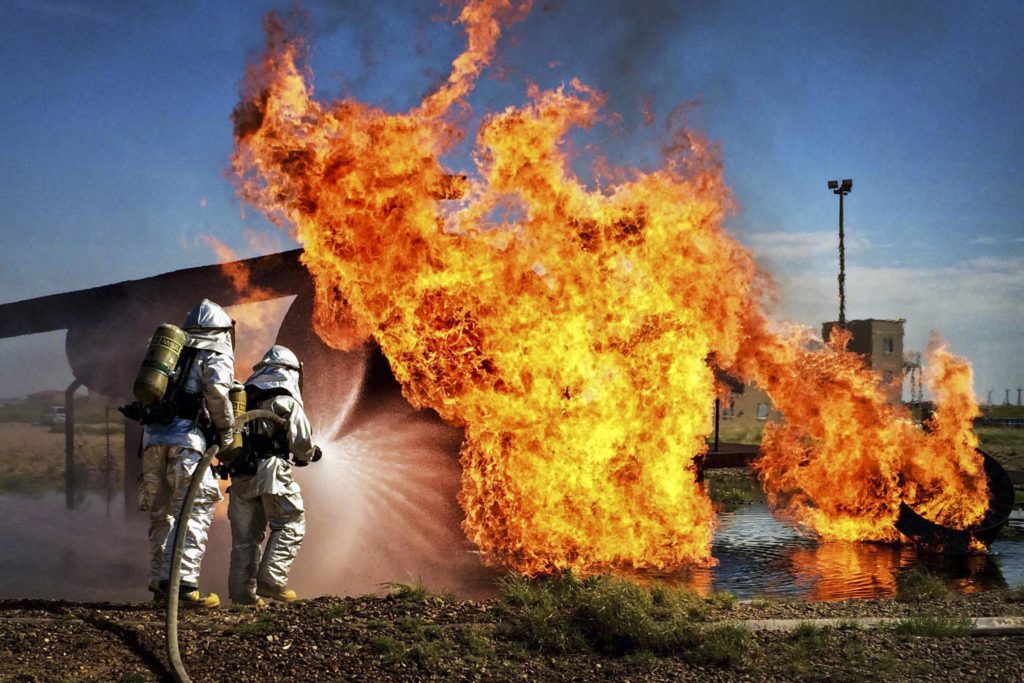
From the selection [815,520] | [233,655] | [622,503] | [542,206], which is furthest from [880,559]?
[233,655]

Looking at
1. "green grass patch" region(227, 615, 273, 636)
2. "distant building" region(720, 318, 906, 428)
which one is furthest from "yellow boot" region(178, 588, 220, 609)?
"distant building" region(720, 318, 906, 428)

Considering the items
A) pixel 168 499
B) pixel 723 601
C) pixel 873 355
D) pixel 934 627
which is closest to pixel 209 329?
pixel 168 499

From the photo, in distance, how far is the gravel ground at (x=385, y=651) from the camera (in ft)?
19.5

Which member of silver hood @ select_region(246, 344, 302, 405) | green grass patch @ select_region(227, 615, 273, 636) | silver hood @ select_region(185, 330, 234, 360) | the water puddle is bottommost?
the water puddle

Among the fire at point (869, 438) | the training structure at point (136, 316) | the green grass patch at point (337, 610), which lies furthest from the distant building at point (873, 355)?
the green grass patch at point (337, 610)

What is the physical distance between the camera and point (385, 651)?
6.21 meters

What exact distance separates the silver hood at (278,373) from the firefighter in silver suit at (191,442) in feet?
1.49

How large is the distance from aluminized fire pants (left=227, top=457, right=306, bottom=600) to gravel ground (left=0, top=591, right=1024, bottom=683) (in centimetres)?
69

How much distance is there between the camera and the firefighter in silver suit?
24.8 ft

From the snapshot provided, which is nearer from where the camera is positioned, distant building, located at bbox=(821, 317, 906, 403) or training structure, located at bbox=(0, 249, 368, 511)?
training structure, located at bbox=(0, 249, 368, 511)

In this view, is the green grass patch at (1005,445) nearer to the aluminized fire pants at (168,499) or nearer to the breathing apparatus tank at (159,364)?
the aluminized fire pants at (168,499)

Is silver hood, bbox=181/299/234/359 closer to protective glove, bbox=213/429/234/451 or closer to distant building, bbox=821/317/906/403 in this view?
protective glove, bbox=213/429/234/451

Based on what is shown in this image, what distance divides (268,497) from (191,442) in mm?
855

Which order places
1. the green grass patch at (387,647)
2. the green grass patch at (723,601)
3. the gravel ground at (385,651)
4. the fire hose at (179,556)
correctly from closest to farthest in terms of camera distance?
the fire hose at (179,556) < the gravel ground at (385,651) < the green grass patch at (387,647) < the green grass patch at (723,601)
